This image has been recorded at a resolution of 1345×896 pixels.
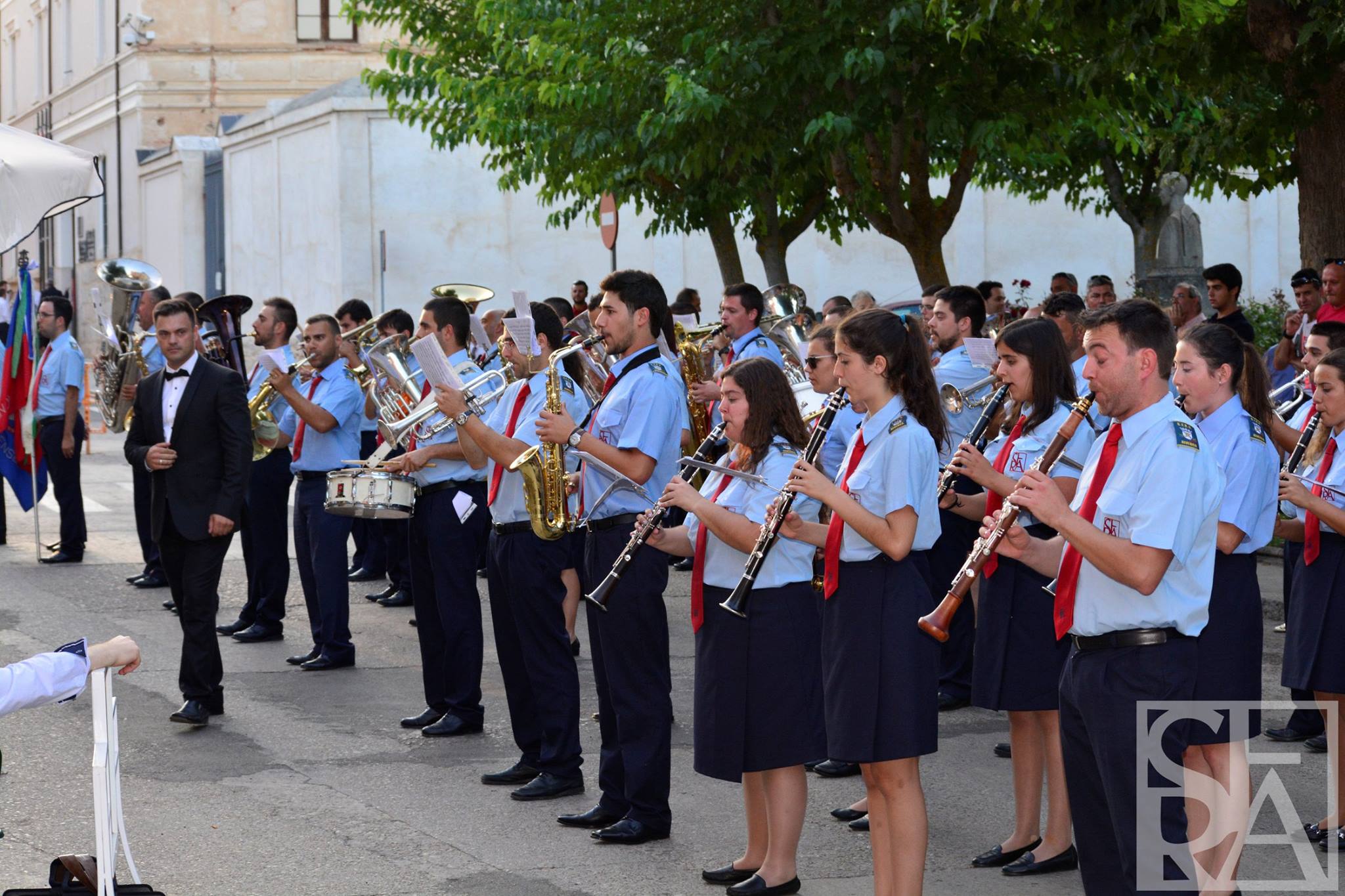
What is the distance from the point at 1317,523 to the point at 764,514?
2.20 metres

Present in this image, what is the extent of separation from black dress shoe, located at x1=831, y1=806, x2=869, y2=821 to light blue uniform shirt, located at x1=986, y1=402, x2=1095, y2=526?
130cm

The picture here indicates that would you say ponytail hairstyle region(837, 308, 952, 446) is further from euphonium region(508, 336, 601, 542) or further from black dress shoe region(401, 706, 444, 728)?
black dress shoe region(401, 706, 444, 728)

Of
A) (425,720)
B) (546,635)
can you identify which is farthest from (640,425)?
(425,720)

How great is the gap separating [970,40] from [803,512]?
8.27 meters

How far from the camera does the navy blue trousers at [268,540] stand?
402 inches

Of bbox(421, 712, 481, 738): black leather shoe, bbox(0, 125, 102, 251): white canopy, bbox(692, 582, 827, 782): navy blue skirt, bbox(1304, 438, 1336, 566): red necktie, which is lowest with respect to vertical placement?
bbox(421, 712, 481, 738): black leather shoe

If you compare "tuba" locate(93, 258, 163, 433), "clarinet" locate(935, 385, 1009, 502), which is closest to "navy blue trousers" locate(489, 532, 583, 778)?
"clarinet" locate(935, 385, 1009, 502)

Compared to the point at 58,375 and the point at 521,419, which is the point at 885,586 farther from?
the point at 58,375

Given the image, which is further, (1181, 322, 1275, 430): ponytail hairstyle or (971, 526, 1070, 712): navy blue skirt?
(971, 526, 1070, 712): navy blue skirt

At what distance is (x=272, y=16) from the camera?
A: 1486 inches

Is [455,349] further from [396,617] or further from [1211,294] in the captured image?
[1211,294]

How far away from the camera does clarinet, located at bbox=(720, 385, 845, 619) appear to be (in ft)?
17.2

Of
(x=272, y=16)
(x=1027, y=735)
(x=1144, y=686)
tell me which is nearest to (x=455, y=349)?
(x=1027, y=735)

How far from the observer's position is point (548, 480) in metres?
6.71
